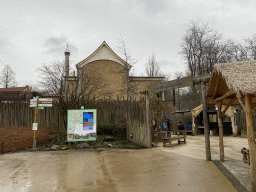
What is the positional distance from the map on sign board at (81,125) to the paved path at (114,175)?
3.50 meters

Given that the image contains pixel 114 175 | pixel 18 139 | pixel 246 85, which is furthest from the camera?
pixel 18 139

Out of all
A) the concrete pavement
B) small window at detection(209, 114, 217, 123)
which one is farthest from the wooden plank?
small window at detection(209, 114, 217, 123)

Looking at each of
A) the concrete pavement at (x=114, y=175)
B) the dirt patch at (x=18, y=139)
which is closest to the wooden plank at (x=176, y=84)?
the concrete pavement at (x=114, y=175)

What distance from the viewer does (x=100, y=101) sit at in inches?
613

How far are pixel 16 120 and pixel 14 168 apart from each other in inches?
346

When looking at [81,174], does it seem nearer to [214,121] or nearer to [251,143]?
[251,143]

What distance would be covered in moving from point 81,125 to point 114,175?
6.07 metres

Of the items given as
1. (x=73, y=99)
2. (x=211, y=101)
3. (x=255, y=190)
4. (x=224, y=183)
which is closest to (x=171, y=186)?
(x=224, y=183)

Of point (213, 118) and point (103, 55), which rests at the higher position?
point (103, 55)

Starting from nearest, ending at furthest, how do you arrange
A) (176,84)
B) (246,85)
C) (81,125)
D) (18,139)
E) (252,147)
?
(246,85), (252,147), (176,84), (18,139), (81,125)

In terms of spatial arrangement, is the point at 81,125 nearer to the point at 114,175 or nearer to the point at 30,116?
the point at 30,116

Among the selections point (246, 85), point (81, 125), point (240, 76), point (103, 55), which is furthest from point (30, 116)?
point (246, 85)

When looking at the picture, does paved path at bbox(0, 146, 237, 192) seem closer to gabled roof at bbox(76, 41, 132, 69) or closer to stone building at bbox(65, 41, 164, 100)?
stone building at bbox(65, 41, 164, 100)

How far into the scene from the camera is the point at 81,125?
11.6 m
